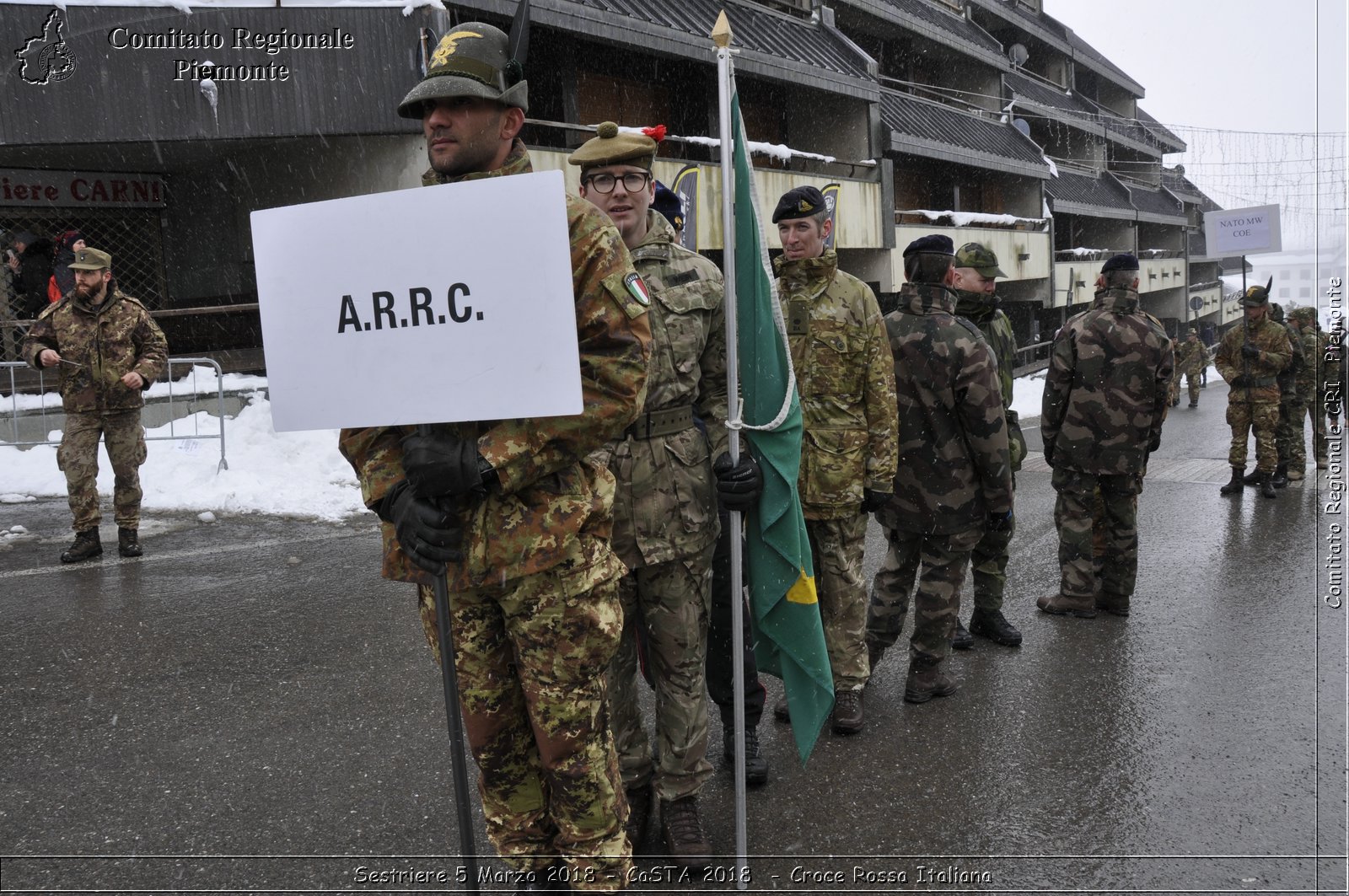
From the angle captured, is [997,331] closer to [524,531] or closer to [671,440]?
[671,440]

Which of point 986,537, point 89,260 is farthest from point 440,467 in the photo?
point 89,260

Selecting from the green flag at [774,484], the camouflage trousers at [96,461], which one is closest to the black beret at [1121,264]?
the green flag at [774,484]

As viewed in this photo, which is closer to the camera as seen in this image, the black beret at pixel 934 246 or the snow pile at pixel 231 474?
the black beret at pixel 934 246

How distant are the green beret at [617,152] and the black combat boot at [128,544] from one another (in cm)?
566

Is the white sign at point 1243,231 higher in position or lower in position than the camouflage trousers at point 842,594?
higher

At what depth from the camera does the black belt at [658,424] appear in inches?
122

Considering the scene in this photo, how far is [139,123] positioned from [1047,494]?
1117 cm

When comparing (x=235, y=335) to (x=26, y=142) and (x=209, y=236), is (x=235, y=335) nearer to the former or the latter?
(x=209, y=236)

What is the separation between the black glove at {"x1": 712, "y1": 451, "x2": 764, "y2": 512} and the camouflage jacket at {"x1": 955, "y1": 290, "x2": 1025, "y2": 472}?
8.27ft

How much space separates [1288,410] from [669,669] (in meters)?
9.29

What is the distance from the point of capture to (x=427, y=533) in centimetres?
225

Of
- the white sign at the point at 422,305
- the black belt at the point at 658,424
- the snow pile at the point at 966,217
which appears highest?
the snow pile at the point at 966,217

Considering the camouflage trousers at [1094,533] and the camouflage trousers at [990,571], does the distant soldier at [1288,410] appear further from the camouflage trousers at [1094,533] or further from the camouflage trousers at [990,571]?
the camouflage trousers at [990,571]

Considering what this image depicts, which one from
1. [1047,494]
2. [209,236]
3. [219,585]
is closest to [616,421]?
[219,585]
